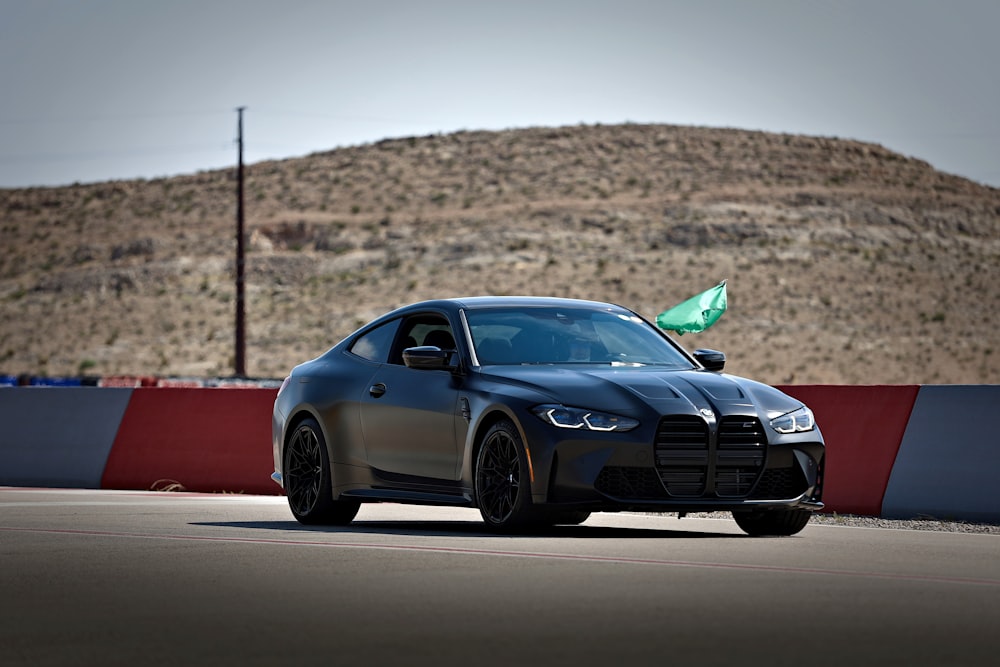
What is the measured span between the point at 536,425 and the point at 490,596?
2692 millimetres

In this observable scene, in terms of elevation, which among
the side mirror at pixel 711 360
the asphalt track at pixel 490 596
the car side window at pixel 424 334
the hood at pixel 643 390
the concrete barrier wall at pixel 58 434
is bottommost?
the concrete barrier wall at pixel 58 434

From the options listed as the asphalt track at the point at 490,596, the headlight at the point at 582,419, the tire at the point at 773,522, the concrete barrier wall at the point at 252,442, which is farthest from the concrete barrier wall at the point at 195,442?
the headlight at the point at 582,419

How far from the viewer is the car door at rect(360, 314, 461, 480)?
1128 cm

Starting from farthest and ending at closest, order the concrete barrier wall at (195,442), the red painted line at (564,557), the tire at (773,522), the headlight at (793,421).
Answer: the concrete barrier wall at (195,442) → the tire at (773,522) → the headlight at (793,421) → the red painted line at (564,557)

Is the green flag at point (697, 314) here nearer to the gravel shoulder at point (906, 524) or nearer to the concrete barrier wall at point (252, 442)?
the concrete barrier wall at point (252, 442)

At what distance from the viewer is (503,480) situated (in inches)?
421

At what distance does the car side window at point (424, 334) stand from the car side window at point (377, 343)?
0.09 meters

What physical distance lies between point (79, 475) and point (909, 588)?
11.8 meters

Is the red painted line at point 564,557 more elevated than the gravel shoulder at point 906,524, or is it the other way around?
the red painted line at point 564,557

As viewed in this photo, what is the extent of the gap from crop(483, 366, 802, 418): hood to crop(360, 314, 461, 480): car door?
47 cm

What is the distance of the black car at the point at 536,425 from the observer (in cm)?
1027

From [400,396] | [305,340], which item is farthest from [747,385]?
[305,340]

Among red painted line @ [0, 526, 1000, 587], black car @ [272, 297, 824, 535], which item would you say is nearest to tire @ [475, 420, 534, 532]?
black car @ [272, 297, 824, 535]

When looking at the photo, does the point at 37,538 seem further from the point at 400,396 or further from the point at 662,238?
the point at 662,238
